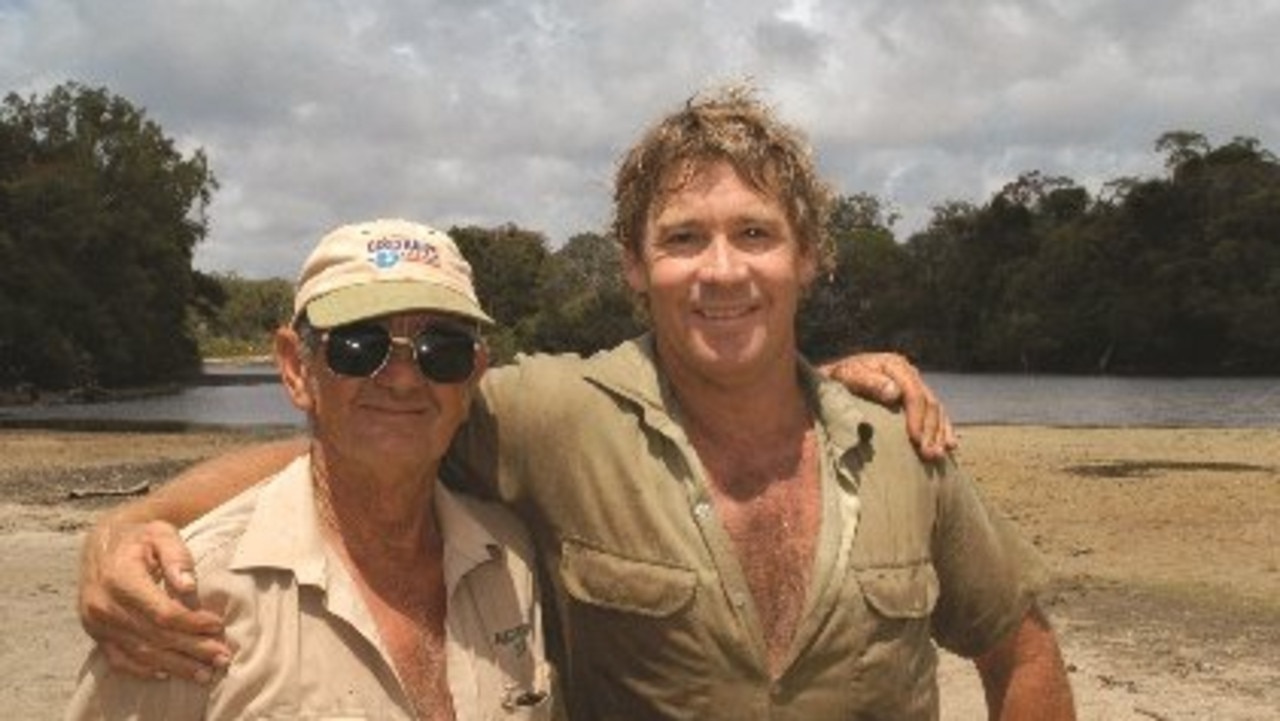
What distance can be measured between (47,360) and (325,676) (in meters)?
68.5

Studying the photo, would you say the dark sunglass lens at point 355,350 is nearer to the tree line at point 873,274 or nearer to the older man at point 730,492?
the older man at point 730,492

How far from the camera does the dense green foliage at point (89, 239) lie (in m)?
61.6

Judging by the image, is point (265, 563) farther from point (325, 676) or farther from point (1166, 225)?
point (1166, 225)

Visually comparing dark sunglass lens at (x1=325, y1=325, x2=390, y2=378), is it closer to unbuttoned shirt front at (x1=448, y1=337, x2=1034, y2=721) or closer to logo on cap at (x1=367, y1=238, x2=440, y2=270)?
logo on cap at (x1=367, y1=238, x2=440, y2=270)

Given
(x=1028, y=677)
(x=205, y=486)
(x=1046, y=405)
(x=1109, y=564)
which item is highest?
(x=205, y=486)

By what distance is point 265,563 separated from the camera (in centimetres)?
290

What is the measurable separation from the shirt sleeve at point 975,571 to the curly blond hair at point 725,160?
28.0 inches

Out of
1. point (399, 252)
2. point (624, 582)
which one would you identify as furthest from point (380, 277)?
point (624, 582)

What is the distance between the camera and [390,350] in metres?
3.08

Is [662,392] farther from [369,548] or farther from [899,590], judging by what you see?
[369,548]

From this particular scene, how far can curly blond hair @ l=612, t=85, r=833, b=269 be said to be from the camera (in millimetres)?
3590

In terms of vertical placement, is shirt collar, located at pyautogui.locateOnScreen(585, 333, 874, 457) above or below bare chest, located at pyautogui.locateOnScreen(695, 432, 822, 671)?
above

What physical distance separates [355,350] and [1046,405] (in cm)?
6001

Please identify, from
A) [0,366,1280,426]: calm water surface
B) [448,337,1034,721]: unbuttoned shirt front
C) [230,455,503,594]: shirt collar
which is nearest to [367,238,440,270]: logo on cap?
[230,455,503,594]: shirt collar
